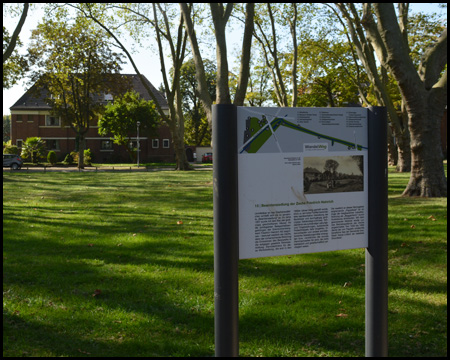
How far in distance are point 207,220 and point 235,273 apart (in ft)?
26.5

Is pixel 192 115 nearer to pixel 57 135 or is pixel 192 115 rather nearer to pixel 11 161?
pixel 57 135

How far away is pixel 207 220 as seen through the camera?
1139 cm

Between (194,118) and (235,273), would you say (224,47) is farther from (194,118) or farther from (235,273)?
(194,118)

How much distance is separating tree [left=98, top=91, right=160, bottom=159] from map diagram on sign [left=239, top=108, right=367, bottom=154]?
184ft

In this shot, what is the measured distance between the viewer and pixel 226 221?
10.7ft

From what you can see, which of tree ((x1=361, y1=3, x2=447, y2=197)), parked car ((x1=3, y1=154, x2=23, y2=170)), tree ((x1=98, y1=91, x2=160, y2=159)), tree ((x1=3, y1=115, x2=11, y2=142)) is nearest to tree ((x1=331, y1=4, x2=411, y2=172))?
tree ((x1=361, y1=3, x2=447, y2=197))

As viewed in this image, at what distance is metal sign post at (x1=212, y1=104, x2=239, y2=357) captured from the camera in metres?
3.27

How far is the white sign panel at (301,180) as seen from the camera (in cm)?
336

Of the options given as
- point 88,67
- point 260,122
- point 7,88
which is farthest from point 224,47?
point 88,67

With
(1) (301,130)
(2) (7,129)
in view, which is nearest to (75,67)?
(1) (301,130)

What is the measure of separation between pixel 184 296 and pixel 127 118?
2147 inches

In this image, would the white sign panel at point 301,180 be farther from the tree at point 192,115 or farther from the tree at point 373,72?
the tree at point 192,115

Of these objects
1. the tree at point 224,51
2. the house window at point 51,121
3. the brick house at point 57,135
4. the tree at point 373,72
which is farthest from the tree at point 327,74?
the house window at point 51,121

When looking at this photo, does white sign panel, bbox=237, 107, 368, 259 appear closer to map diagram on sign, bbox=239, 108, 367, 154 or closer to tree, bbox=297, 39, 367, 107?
map diagram on sign, bbox=239, 108, 367, 154
